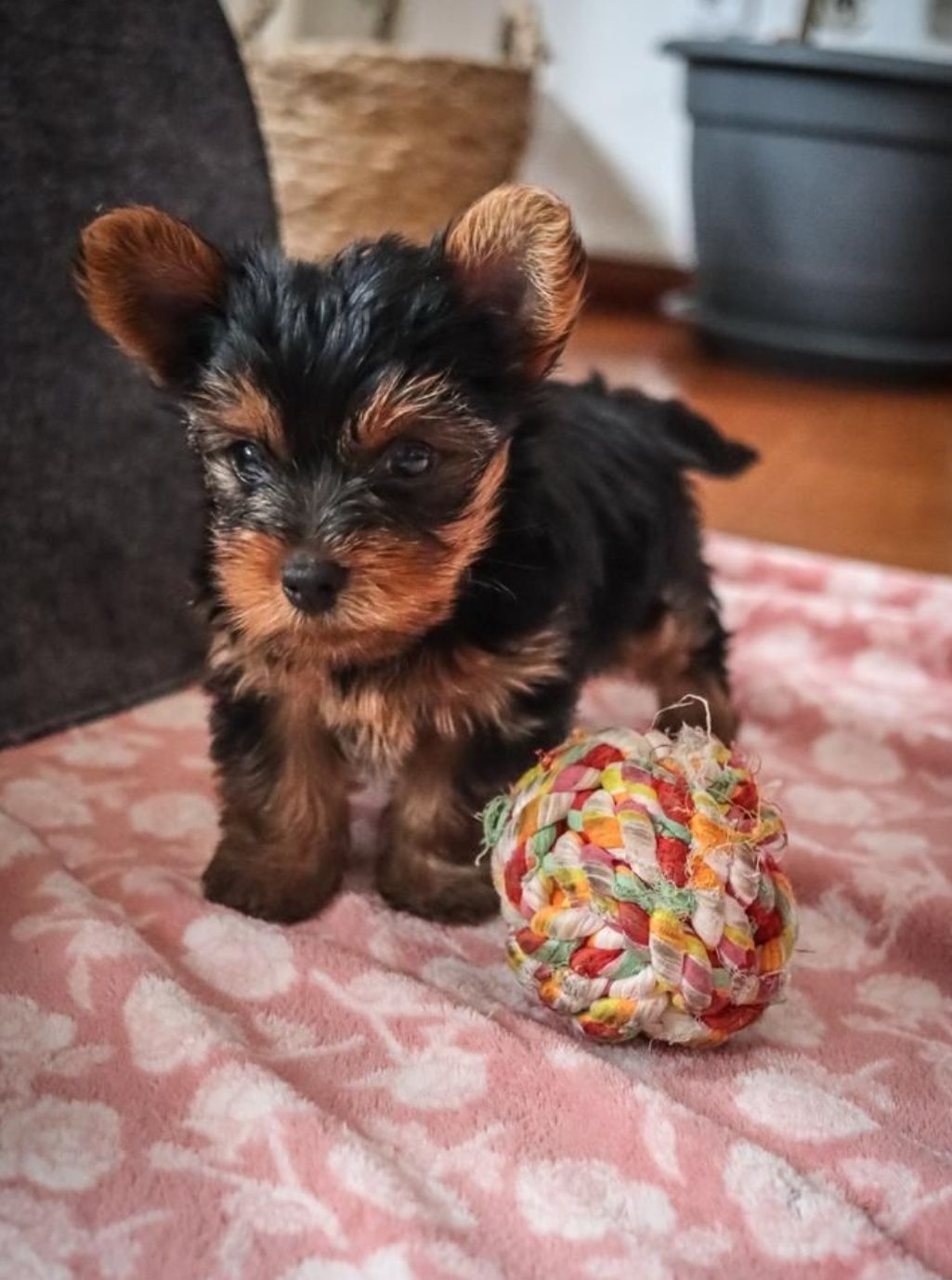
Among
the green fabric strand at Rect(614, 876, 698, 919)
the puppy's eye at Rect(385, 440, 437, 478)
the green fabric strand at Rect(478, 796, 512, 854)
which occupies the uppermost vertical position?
the puppy's eye at Rect(385, 440, 437, 478)

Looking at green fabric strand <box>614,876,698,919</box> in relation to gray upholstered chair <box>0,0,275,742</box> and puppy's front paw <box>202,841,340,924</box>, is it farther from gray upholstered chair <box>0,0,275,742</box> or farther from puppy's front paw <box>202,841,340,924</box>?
gray upholstered chair <box>0,0,275,742</box>

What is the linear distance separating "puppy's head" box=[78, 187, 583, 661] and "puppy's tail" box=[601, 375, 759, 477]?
0.62m

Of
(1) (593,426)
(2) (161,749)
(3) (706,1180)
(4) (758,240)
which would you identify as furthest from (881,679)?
(4) (758,240)

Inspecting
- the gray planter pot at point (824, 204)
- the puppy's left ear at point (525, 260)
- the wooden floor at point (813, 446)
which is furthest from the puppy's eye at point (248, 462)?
the gray planter pot at point (824, 204)

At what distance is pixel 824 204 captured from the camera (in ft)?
15.9

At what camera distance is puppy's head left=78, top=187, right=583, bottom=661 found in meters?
1.37

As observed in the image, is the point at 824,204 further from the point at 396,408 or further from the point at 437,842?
the point at 396,408

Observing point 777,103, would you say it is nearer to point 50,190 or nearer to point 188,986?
point 50,190

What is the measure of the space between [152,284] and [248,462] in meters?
0.21

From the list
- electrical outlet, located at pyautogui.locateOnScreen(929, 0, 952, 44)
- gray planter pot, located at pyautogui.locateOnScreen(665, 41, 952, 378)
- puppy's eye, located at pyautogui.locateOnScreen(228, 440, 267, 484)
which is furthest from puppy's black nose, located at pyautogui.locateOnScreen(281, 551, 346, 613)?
electrical outlet, located at pyautogui.locateOnScreen(929, 0, 952, 44)

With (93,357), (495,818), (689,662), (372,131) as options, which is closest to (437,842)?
(495,818)

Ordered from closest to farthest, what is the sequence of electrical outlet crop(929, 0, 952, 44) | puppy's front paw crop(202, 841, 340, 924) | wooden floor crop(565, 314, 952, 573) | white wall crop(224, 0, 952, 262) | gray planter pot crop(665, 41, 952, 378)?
puppy's front paw crop(202, 841, 340, 924) < wooden floor crop(565, 314, 952, 573) < gray planter pot crop(665, 41, 952, 378) < electrical outlet crop(929, 0, 952, 44) < white wall crop(224, 0, 952, 262)

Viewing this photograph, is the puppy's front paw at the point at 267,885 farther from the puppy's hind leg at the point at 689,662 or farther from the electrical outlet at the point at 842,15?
the electrical outlet at the point at 842,15

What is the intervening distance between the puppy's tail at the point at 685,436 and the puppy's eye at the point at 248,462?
787mm
